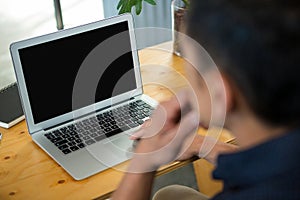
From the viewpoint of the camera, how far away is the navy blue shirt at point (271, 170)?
61cm

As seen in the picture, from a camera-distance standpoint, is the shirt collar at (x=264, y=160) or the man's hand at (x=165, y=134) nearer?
the shirt collar at (x=264, y=160)

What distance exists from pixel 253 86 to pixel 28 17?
2.54 m

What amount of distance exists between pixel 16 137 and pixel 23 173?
0.18 metres

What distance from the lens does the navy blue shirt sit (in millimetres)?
615

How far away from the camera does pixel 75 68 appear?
130 cm

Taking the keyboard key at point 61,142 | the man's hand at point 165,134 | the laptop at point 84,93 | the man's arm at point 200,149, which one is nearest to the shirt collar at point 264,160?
the man's hand at point 165,134

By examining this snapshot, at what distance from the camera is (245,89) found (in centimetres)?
60

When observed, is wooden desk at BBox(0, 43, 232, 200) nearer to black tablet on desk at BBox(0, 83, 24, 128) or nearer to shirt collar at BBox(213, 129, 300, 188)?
black tablet on desk at BBox(0, 83, 24, 128)

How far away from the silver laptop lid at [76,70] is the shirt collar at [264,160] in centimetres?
71

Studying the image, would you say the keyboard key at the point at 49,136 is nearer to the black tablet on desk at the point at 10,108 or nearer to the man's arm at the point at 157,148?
the black tablet on desk at the point at 10,108

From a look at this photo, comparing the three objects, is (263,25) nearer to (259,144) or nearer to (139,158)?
(259,144)

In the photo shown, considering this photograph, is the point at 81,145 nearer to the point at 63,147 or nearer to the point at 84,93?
the point at 63,147

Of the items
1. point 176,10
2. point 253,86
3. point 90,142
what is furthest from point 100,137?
point 253,86

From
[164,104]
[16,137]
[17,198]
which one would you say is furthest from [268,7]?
[16,137]
